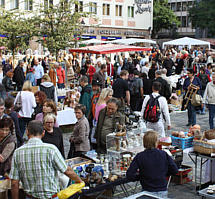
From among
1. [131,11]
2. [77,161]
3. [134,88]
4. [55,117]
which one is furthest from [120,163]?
[131,11]

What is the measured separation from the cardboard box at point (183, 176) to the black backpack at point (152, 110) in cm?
115

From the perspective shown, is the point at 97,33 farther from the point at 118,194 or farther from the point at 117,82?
the point at 118,194

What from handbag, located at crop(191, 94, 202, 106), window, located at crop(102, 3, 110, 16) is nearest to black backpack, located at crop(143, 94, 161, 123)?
handbag, located at crop(191, 94, 202, 106)

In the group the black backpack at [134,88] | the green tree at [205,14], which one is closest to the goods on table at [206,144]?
the black backpack at [134,88]

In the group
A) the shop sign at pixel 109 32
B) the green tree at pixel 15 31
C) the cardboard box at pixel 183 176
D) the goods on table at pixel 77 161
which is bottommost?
the cardboard box at pixel 183 176

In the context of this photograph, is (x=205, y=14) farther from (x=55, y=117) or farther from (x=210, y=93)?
(x=55, y=117)

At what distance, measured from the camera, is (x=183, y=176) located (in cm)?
724

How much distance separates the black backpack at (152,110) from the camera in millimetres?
7938

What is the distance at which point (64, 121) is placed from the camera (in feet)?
37.3

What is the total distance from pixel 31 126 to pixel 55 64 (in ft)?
37.6

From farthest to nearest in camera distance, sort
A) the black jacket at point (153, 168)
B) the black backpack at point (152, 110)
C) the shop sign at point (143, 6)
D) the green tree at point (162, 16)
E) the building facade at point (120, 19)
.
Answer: the green tree at point (162, 16)
the shop sign at point (143, 6)
the building facade at point (120, 19)
the black backpack at point (152, 110)
the black jacket at point (153, 168)

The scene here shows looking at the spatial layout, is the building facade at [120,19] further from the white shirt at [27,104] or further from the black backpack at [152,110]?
the black backpack at [152,110]

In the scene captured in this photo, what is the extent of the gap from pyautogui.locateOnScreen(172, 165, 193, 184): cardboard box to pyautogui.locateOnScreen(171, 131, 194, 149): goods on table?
45 centimetres

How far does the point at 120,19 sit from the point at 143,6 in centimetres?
524
